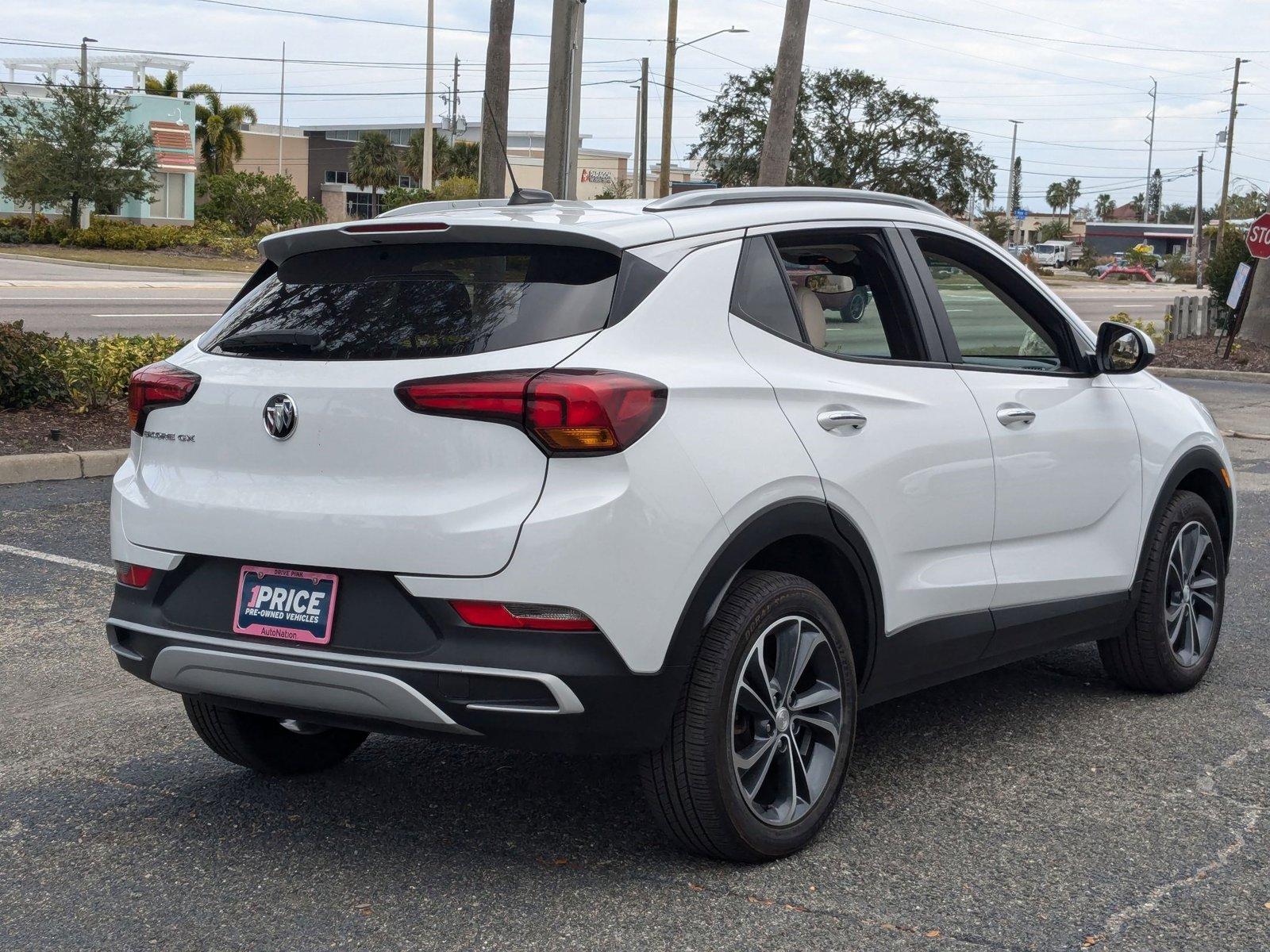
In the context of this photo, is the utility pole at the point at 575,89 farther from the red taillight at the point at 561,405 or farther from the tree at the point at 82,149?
the tree at the point at 82,149

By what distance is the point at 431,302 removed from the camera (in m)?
3.65

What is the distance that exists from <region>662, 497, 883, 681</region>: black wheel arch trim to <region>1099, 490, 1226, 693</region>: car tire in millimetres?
1723

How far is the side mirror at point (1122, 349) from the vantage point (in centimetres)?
517

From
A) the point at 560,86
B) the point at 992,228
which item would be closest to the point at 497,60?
the point at 560,86

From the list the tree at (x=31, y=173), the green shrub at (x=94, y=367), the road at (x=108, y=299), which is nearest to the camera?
the green shrub at (x=94, y=367)

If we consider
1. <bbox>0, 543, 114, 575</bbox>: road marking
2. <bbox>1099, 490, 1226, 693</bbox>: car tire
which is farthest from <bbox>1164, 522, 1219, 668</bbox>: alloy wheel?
<bbox>0, 543, 114, 575</bbox>: road marking

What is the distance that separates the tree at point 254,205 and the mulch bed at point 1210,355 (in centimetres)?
3513

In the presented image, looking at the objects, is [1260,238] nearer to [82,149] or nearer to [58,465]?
[58,465]

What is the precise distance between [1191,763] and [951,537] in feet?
3.86

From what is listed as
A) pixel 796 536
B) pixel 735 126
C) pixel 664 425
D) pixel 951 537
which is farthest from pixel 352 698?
pixel 735 126

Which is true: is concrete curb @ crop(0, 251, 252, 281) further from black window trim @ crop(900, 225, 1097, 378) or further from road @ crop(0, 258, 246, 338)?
black window trim @ crop(900, 225, 1097, 378)

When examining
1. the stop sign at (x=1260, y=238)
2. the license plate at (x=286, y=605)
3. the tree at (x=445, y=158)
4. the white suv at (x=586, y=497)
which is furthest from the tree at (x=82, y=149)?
the license plate at (x=286, y=605)

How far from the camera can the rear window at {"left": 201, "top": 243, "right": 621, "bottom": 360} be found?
353 centimetres

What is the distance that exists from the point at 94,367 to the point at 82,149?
40.4 metres
